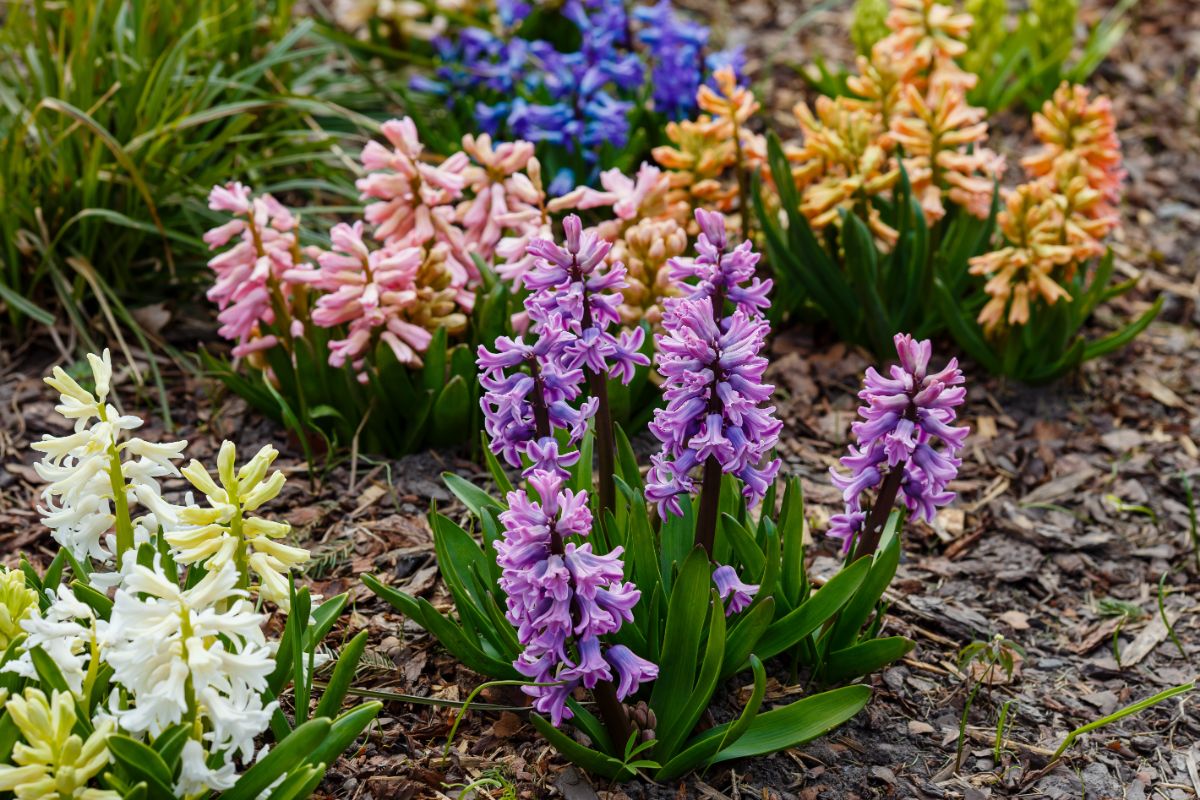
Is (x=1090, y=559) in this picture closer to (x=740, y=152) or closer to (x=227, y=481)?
(x=740, y=152)

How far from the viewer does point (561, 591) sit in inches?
74.6

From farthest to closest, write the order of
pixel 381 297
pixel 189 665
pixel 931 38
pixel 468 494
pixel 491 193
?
pixel 931 38 < pixel 491 193 < pixel 381 297 < pixel 468 494 < pixel 189 665

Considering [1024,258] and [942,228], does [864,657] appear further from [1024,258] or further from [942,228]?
[942,228]

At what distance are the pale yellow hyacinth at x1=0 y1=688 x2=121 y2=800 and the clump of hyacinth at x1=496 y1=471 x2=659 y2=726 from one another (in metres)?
0.63

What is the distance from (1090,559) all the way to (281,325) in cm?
212

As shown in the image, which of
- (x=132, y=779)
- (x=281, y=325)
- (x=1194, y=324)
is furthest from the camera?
A: (x=1194, y=324)

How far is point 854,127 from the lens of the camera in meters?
3.67

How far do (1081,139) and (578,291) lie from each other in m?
2.24

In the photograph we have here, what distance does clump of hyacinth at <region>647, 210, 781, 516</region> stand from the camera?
200 cm

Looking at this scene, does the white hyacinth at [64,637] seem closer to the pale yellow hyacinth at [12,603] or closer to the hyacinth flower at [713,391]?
the pale yellow hyacinth at [12,603]

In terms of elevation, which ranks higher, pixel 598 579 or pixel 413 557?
pixel 598 579

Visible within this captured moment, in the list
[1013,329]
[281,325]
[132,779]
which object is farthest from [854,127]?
[132,779]

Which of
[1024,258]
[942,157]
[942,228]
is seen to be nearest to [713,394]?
[1024,258]

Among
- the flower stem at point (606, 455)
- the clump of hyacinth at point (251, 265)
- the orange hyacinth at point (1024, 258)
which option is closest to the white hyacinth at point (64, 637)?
the flower stem at point (606, 455)
